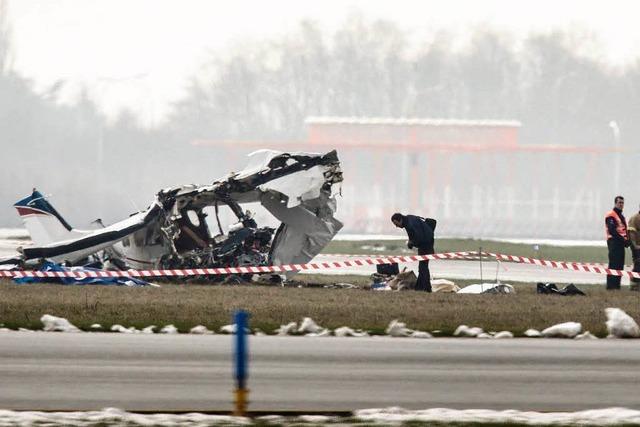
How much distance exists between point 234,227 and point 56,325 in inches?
390

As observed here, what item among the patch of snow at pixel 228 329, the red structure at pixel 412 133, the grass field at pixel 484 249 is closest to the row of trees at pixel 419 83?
the red structure at pixel 412 133

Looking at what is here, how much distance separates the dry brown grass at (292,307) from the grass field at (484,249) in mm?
25349

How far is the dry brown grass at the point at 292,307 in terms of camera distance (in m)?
22.1

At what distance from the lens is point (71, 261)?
3066cm

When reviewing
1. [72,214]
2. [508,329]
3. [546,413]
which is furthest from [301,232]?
[72,214]

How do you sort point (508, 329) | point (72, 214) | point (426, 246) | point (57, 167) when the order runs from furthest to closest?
point (57, 167) < point (72, 214) < point (426, 246) < point (508, 329)

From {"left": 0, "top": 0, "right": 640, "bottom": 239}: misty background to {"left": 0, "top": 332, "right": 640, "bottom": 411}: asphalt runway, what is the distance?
2918 inches

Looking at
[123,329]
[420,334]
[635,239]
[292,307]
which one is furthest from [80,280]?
[635,239]

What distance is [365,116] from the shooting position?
125188 mm

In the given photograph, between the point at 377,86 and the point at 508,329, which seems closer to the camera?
the point at 508,329

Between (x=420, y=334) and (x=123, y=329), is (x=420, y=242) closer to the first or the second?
(x=420, y=334)

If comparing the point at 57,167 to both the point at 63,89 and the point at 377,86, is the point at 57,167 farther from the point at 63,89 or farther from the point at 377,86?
the point at 377,86

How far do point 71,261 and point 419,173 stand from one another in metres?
83.6

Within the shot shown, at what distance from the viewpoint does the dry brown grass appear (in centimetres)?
2211
